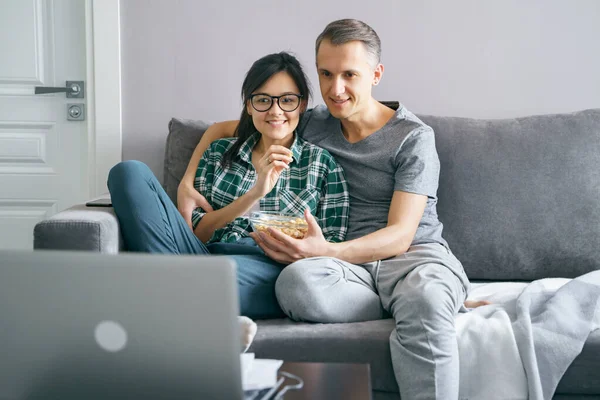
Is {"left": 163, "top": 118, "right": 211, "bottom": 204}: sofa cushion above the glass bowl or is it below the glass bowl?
above

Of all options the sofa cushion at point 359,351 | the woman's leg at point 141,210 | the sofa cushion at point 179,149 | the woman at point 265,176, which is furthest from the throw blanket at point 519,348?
the sofa cushion at point 179,149

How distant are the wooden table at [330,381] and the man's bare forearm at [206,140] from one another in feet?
3.61

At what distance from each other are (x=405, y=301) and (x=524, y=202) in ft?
2.45

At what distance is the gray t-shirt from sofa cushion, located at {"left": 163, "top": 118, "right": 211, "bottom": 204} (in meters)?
0.50

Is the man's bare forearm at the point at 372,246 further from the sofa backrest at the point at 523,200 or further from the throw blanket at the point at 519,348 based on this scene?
the sofa backrest at the point at 523,200

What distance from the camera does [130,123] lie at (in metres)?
2.51

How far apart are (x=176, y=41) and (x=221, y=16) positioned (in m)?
0.20

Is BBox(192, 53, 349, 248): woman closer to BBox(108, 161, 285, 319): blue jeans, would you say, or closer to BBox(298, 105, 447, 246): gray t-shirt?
BBox(298, 105, 447, 246): gray t-shirt

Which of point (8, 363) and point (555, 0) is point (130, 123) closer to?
point (555, 0)

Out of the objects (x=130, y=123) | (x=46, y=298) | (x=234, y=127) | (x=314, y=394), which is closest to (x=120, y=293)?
(x=46, y=298)

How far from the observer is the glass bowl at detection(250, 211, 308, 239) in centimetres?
178

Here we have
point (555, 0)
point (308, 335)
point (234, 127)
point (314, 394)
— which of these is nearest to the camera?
point (314, 394)

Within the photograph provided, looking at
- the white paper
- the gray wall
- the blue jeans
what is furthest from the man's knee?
the gray wall

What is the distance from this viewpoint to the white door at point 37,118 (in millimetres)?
2592
